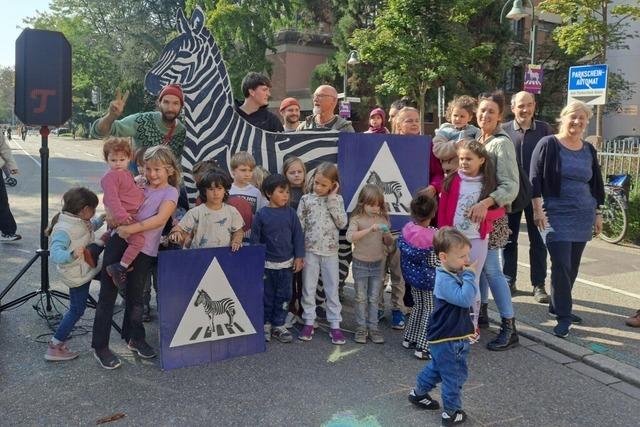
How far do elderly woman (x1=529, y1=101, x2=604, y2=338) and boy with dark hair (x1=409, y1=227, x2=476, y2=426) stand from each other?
1.77 m

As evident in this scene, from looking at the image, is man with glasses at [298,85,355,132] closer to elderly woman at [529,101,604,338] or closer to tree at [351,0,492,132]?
elderly woman at [529,101,604,338]

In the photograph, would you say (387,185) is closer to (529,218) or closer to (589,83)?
(529,218)

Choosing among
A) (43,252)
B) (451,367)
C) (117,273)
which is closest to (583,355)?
(451,367)

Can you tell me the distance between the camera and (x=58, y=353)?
12.5 ft

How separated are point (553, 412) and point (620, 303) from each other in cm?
279

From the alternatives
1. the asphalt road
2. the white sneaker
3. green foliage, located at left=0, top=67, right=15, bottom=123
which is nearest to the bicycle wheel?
the asphalt road

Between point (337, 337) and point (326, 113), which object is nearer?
point (337, 337)

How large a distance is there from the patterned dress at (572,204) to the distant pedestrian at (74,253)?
364 cm

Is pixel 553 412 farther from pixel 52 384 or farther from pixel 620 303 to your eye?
pixel 52 384

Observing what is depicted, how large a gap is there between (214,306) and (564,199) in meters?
2.99

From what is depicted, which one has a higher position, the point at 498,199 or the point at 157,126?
the point at 157,126

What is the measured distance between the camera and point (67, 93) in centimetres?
450

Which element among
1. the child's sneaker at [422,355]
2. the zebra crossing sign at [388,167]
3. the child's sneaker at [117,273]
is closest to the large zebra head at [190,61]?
the zebra crossing sign at [388,167]

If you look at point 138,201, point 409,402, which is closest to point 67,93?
point 138,201
